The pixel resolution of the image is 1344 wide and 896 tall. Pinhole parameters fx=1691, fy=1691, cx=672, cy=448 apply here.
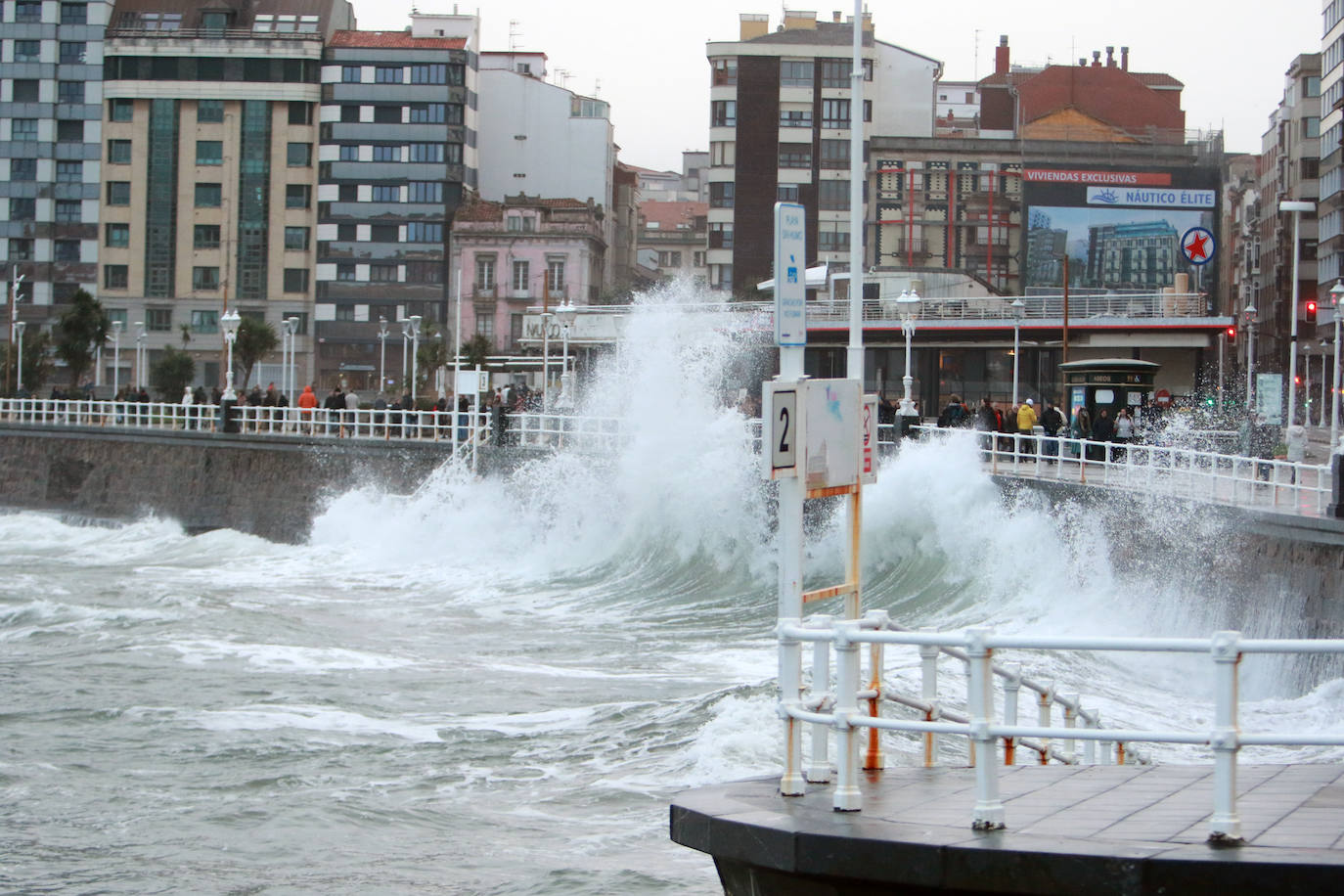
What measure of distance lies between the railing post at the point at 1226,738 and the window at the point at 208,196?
83.8m

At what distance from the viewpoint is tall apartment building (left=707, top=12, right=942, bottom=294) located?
79438mm

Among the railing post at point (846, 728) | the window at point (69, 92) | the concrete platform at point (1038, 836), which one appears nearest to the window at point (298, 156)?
the window at point (69, 92)

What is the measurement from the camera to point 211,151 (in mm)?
84875

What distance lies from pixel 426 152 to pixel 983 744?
80107mm

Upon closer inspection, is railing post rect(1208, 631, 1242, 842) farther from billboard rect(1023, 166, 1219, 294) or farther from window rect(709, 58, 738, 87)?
window rect(709, 58, 738, 87)

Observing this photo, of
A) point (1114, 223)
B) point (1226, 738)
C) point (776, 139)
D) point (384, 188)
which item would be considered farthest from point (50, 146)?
point (1226, 738)

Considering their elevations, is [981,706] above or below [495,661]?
above

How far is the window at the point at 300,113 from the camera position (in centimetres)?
8431

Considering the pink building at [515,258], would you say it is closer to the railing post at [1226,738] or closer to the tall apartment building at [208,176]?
the tall apartment building at [208,176]

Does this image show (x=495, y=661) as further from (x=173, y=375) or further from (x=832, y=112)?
(x=173, y=375)

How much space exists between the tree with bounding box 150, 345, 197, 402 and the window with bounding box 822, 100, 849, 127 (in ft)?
105

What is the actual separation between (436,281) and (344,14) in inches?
663

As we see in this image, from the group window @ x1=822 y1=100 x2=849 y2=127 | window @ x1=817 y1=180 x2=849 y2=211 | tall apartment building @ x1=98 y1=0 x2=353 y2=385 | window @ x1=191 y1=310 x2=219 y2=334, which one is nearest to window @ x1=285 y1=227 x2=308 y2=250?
tall apartment building @ x1=98 y1=0 x2=353 y2=385

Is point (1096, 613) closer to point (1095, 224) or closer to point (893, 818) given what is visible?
point (893, 818)
